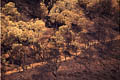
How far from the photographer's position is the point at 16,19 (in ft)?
33.0

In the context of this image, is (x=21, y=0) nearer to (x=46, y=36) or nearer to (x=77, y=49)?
(x=46, y=36)

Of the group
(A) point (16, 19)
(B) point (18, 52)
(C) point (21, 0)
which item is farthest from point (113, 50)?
(C) point (21, 0)

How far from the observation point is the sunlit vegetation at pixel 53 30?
8.71 metres

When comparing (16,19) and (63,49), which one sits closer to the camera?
(16,19)

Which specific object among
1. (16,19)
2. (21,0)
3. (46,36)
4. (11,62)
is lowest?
(11,62)

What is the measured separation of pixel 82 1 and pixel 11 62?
11.3 m

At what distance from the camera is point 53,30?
1218 centimetres

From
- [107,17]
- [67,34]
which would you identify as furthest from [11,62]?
[107,17]

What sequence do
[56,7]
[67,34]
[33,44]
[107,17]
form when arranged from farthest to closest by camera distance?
[107,17] → [56,7] → [67,34] → [33,44]

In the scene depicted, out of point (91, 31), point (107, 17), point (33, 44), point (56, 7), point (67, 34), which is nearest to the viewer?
point (33, 44)

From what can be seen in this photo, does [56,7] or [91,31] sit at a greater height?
[56,7]

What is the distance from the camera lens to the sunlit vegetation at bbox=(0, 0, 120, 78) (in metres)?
8.71

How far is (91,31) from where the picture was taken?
13.9m

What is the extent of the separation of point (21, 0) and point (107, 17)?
1184 cm
